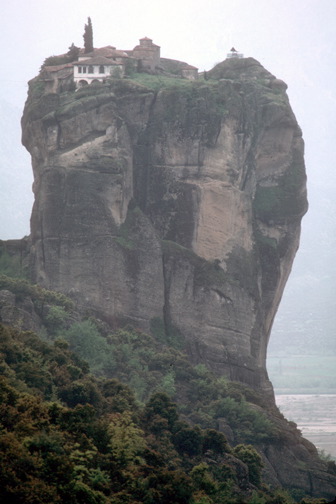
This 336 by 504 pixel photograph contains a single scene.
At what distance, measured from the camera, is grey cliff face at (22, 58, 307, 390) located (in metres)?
96.1

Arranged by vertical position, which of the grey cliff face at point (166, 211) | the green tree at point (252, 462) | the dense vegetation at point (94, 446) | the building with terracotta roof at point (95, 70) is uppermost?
the building with terracotta roof at point (95, 70)

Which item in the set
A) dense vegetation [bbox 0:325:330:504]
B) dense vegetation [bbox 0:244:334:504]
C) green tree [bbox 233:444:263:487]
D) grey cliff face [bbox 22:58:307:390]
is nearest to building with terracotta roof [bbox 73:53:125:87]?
grey cliff face [bbox 22:58:307:390]

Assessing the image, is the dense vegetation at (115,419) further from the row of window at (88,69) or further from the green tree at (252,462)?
the row of window at (88,69)

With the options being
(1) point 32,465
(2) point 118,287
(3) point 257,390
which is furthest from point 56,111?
(1) point 32,465

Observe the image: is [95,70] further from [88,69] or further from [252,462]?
[252,462]

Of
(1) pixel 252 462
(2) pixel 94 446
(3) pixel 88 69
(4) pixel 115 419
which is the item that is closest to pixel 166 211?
(3) pixel 88 69

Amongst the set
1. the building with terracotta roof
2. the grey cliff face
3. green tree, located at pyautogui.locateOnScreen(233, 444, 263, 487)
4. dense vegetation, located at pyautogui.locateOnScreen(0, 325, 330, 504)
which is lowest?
green tree, located at pyautogui.locateOnScreen(233, 444, 263, 487)

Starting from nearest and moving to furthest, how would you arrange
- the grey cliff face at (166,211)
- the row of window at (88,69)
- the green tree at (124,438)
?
the green tree at (124,438)
the grey cliff face at (166,211)
the row of window at (88,69)

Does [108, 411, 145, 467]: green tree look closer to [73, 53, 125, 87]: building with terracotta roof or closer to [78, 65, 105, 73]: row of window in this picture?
[73, 53, 125, 87]: building with terracotta roof

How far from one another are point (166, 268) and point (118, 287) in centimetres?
380

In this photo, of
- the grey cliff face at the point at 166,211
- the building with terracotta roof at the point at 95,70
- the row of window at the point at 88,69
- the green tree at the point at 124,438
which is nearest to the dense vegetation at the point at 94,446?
the green tree at the point at 124,438

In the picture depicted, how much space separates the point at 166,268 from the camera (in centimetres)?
9788

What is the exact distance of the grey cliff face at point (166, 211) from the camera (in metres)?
96.1

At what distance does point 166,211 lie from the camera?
325 ft
